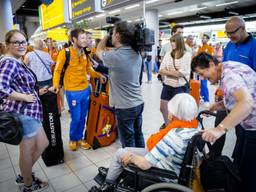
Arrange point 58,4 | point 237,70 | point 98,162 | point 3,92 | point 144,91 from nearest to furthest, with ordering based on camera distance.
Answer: point 237,70
point 3,92
point 98,162
point 58,4
point 144,91

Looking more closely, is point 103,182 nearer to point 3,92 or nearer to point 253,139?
point 3,92

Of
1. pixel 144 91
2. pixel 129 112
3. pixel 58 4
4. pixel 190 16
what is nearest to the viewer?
pixel 129 112

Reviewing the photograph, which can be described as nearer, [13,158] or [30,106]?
[30,106]

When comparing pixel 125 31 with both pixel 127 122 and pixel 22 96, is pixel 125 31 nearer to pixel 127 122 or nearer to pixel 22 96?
pixel 127 122

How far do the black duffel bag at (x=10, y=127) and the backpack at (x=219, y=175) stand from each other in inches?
53.1

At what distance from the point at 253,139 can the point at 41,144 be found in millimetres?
1674

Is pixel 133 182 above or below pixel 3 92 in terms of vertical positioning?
below

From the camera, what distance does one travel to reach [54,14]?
584 cm

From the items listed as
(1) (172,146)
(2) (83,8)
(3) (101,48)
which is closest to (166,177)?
(1) (172,146)

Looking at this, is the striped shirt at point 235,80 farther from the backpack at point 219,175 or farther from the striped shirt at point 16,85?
the striped shirt at point 16,85

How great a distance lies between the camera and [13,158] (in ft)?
8.89

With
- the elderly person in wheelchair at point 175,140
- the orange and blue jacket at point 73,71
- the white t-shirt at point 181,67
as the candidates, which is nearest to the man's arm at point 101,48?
the orange and blue jacket at point 73,71

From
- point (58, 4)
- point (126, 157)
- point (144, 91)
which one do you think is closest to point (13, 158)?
point (126, 157)

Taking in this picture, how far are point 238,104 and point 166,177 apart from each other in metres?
0.57
